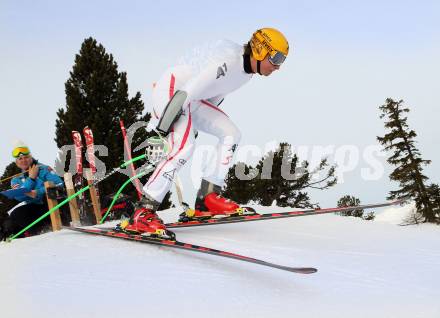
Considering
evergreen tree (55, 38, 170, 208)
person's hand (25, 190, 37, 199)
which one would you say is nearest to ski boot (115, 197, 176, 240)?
person's hand (25, 190, 37, 199)

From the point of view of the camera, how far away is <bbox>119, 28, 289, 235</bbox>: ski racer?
4.80 metres

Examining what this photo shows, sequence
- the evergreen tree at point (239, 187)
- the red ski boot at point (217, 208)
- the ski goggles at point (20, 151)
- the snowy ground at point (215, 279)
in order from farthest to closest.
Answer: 1. the evergreen tree at point (239, 187)
2. the ski goggles at point (20, 151)
3. the red ski boot at point (217, 208)
4. the snowy ground at point (215, 279)

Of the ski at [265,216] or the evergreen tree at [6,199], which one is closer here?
the ski at [265,216]

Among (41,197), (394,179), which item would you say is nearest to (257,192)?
(394,179)

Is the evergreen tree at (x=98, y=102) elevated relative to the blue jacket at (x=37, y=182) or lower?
elevated

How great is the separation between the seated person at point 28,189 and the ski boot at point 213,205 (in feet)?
7.61

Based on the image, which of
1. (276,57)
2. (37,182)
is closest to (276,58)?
(276,57)

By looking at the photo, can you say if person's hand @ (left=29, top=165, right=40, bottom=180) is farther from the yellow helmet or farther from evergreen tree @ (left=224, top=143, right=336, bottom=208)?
evergreen tree @ (left=224, top=143, right=336, bottom=208)

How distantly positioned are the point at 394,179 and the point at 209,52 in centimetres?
3040

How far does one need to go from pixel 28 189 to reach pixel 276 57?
160 inches

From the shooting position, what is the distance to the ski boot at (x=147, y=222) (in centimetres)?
473

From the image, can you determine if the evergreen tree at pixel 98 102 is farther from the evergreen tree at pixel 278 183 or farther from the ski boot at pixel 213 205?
the ski boot at pixel 213 205

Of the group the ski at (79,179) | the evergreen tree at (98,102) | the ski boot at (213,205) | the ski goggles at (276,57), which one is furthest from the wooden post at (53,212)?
the evergreen tree at (98,102)

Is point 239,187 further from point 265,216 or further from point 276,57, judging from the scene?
point 276,57
